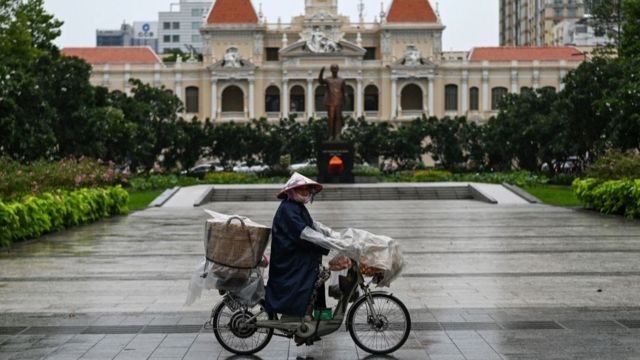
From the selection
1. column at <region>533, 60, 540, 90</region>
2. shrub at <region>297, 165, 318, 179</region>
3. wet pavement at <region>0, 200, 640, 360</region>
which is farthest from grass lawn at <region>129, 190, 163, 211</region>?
column at <region>533, 60, 540, 90</region>

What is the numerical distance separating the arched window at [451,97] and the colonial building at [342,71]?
88 millimetres

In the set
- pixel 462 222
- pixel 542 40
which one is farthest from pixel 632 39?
pixel 542 40

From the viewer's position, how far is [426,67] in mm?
98875

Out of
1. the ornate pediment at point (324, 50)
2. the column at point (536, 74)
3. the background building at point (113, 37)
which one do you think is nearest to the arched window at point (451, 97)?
the column at point (536, 74)

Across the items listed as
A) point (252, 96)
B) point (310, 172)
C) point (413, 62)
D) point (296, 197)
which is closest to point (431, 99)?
point (413, 62)

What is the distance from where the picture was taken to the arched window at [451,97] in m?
100

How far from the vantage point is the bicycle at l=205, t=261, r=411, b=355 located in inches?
376

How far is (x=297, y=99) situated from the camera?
10162 cm

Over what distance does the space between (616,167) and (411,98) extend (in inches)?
2812

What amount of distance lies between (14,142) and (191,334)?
33038 mm

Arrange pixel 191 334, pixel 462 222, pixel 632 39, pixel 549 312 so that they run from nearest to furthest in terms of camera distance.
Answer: pixel 191 334
pixel 549 312
pixel 462 222
pixel 632 39

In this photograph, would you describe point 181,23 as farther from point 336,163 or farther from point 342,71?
point 336,163

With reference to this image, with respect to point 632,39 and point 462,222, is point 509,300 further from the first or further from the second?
point 632,39

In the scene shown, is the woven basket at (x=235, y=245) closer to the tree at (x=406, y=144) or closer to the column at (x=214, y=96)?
the tree at (x=406, y=144)
